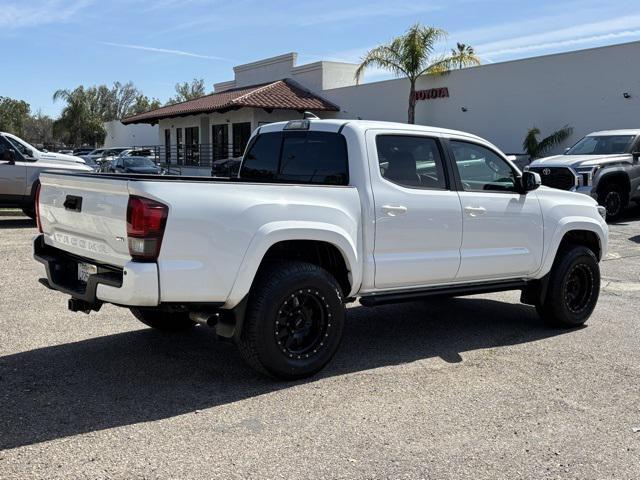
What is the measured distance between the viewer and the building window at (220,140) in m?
37.4

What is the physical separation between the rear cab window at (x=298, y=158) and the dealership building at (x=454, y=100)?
18.3m

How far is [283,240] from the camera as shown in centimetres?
469

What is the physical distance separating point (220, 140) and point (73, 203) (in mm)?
34047

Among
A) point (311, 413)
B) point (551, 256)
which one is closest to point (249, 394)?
point (311, 413)

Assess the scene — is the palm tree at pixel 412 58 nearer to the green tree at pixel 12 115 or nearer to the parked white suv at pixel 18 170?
the parked white suv at pixel 18 170

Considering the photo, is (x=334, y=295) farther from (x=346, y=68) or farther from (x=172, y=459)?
(x=346, y=68)

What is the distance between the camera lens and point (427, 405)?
4504 mm

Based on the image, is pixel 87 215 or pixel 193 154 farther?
pixel 193 154

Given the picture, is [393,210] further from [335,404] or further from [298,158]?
[335,404]

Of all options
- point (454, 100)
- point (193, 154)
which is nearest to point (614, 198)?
point (454, 100)

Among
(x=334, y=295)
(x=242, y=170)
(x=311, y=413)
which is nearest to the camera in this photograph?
(x=311, y=413)

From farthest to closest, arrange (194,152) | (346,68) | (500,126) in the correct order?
(194,152), (346,68), (500,126)

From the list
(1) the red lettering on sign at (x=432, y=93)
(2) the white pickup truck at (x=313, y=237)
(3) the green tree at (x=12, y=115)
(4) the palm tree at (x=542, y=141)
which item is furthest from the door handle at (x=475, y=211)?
(3) the green tree at (x=12, y=115)

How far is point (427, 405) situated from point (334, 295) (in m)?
1.03
